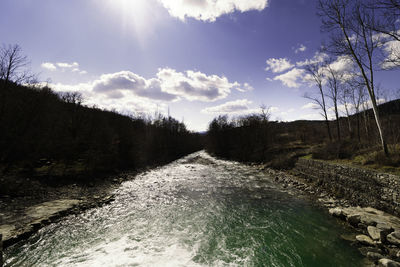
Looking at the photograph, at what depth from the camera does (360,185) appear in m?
9.41

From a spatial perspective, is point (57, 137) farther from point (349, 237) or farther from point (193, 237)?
point (349, 237)

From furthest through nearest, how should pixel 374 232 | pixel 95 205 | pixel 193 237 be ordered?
pixel 95 205
pixel 193 237
pixel 374 232

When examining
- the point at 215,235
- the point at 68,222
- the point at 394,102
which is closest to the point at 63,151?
the point at 68,222

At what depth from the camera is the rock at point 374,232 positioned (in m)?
5.76

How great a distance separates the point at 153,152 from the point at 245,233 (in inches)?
1367

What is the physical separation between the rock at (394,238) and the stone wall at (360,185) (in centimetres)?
247

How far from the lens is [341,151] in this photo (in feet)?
49.0

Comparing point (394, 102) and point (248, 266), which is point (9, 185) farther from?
point (394, 102)

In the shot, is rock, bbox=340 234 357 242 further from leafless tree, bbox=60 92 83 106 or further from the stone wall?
leafless tree, bbox=60 92 83 106

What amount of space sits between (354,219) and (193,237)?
7114 mm

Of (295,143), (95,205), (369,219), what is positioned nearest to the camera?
(369,219)

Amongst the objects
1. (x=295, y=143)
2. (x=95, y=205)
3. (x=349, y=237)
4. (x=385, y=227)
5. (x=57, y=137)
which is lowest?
(x=349, y=237)

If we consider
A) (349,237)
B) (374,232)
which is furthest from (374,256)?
(374,232)

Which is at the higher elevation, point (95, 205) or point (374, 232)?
point (95, 205)
